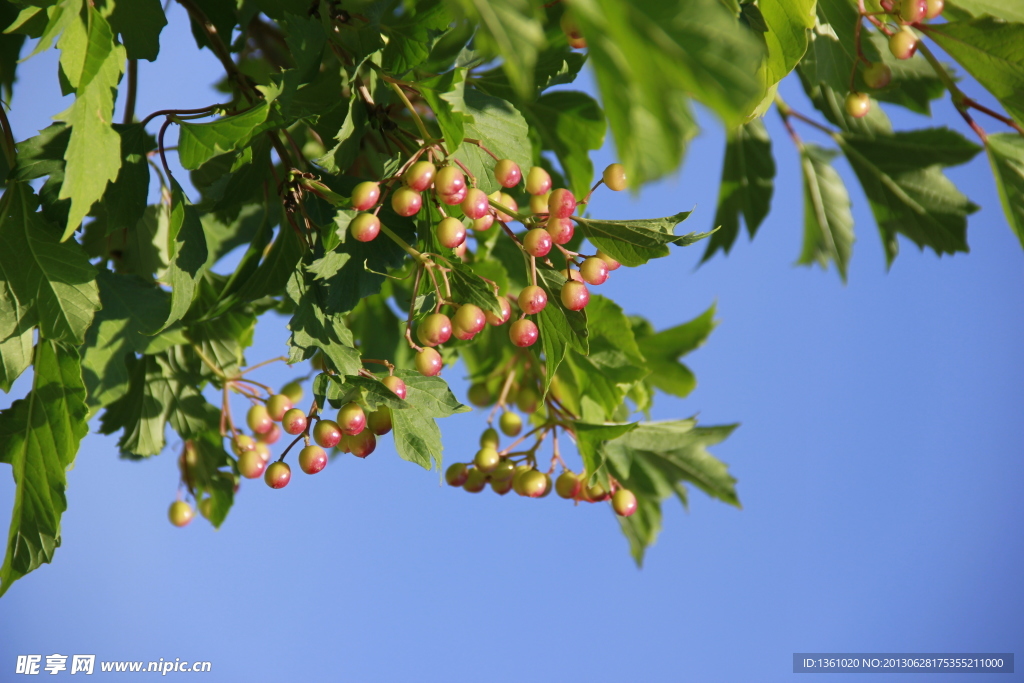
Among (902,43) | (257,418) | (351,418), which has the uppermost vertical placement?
(902,43)

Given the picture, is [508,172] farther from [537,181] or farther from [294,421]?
[294,421]

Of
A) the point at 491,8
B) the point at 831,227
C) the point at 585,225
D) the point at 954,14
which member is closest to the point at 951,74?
the point at 954,14

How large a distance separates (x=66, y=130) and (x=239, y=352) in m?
0.18

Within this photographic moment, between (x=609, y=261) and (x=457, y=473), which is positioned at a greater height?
(x=609, y=261)

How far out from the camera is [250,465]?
0.46 meters

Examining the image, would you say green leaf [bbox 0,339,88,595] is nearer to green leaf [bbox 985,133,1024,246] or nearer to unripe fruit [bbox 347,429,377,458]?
unripe fruit [bbox 347,429,377,458]

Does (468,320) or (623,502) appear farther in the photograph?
(623,502)

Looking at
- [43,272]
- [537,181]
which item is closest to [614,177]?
[537,181]

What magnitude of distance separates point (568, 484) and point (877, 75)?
0.95 ft

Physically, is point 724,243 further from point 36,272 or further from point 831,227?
point 36,272

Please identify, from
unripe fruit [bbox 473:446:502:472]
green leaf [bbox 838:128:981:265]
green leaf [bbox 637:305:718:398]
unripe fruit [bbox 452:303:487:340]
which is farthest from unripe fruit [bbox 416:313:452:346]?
green leaf [bbox 838:128:981:265]

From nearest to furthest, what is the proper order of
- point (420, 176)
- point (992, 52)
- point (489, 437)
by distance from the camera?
1. point (420, 176)
2. point (992, 52)
3. point (489, 437)

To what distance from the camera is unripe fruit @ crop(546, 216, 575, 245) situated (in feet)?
1.03

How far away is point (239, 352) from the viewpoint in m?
0.49
